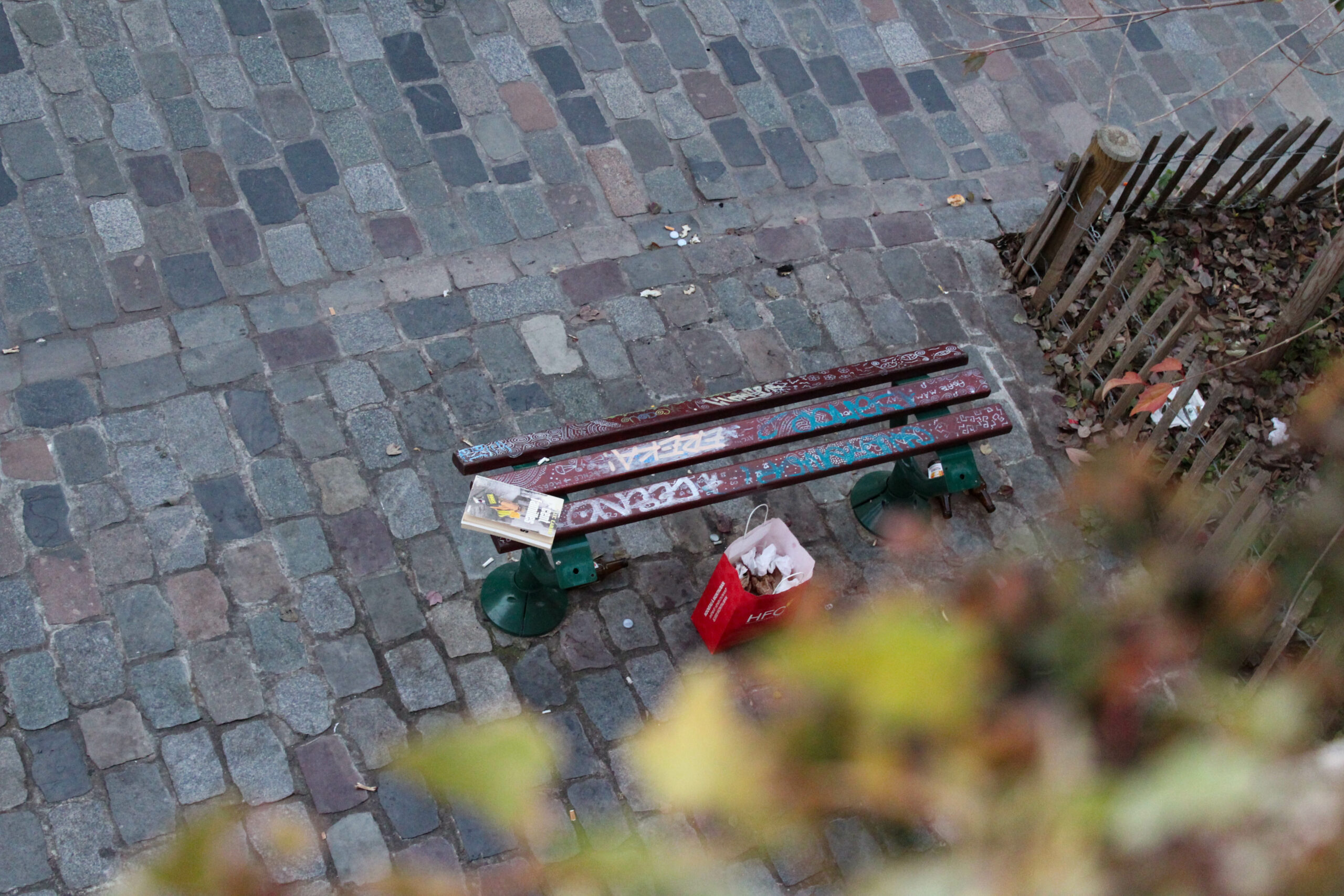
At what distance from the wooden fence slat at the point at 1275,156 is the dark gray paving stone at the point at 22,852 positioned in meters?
5.85

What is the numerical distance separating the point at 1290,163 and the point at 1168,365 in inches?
66.9

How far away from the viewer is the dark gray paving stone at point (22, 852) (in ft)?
11.3

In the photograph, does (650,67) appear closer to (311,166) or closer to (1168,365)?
(311,166)

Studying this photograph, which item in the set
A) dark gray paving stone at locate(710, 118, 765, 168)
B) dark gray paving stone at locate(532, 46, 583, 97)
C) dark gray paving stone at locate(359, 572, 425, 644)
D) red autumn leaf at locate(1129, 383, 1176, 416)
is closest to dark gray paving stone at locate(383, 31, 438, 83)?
dark gray paving stone at locate(532, 46, 583, 97)

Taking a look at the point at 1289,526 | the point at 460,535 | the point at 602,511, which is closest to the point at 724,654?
the point at 602,511

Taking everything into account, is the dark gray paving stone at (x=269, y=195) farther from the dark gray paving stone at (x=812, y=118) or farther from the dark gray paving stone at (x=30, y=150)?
the dark gray paving stone at (x=812, y=118)

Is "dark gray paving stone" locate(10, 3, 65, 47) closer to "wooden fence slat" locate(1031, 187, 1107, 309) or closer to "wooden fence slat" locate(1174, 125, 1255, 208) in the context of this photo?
"wooden fence slat" locate(1031, 187, 1107, 309)

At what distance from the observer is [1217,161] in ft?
18.0

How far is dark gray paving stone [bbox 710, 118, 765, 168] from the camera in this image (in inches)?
221

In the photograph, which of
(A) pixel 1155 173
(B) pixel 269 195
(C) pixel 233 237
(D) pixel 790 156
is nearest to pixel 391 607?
(C) pixel 233 237

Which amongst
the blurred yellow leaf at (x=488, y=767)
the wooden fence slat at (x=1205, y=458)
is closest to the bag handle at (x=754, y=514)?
the wooden fence slat at (x=1205, y=458)

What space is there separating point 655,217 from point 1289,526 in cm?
301

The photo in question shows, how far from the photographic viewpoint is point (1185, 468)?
16.4 feet

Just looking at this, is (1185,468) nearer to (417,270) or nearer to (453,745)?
(417,270)
